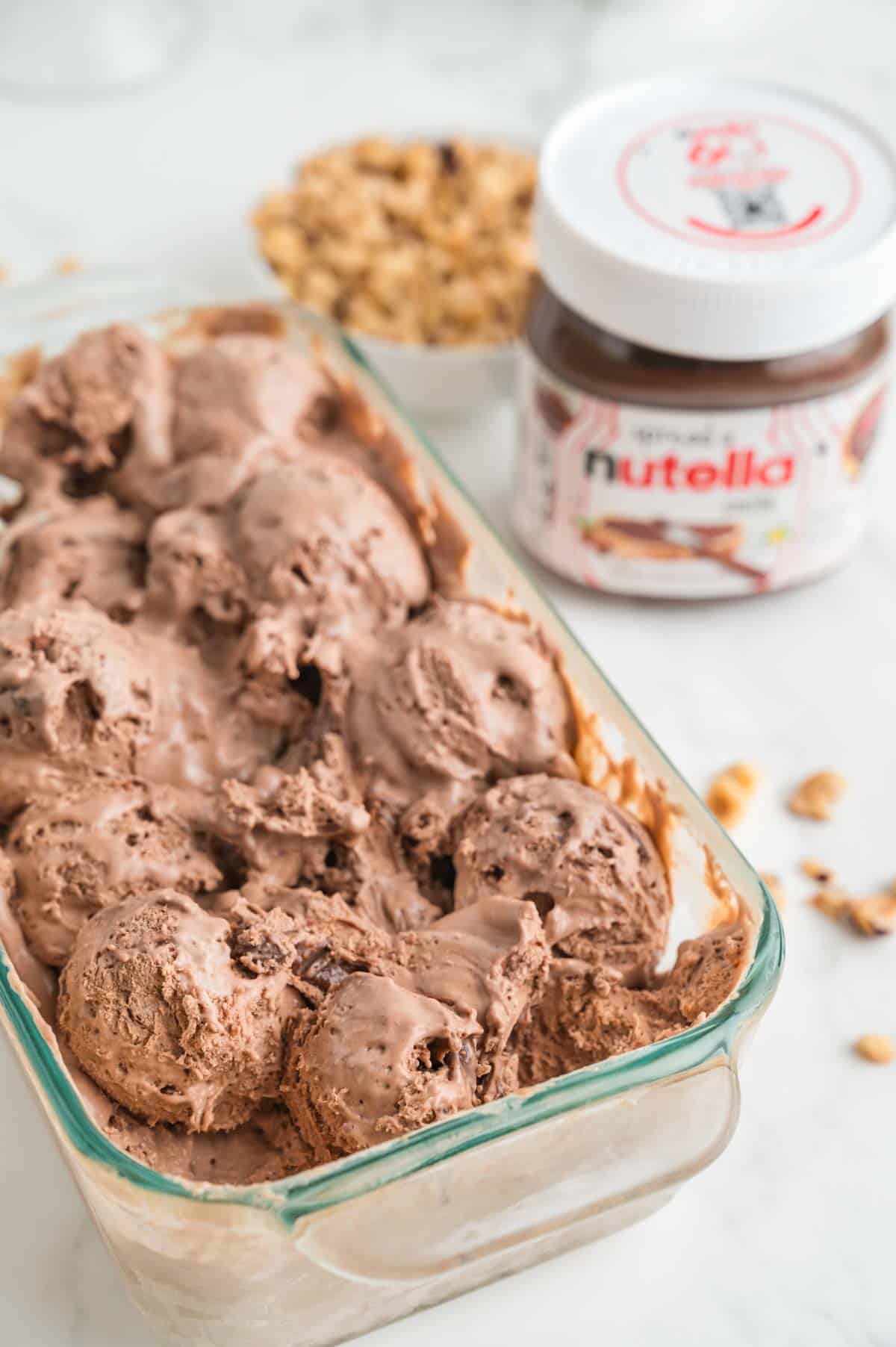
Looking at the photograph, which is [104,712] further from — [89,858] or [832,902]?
[832,902]

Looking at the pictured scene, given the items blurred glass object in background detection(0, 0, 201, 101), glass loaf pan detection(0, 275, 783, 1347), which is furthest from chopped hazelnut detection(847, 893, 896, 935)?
blurred glass object in background detection(0, 0, 201, 101)

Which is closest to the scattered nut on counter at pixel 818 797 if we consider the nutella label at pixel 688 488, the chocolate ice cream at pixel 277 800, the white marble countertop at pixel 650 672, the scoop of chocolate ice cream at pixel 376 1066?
the white marble countertop at pixel 650 672

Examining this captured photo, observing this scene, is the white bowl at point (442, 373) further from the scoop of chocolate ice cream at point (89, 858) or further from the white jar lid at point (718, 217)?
the scoop of chocolate ice cream at point (89, 858)

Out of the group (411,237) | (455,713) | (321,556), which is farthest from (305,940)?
(411,237)

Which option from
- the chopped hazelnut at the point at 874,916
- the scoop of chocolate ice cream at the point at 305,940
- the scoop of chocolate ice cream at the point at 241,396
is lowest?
the chopped hazelnut at the point at 874,916

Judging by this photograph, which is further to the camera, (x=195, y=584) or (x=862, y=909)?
(x=862, y=909)

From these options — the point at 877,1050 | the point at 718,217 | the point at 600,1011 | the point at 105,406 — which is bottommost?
the point at 877,1050
